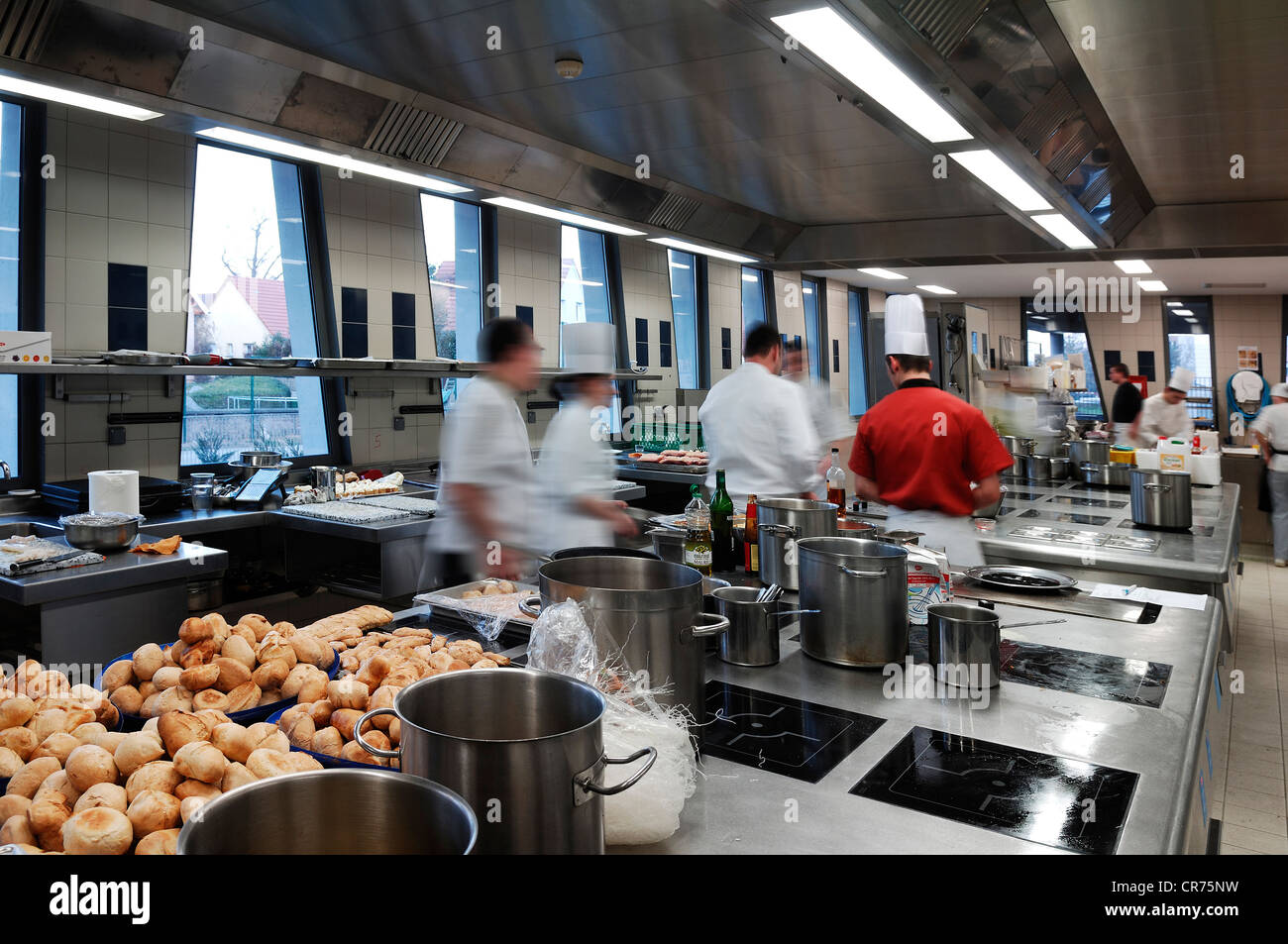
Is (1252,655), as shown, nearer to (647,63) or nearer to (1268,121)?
(1268,121)

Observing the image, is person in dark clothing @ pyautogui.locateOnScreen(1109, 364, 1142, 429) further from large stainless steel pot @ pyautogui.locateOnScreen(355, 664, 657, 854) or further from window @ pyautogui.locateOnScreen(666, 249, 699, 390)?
large stainless steel pot @ pyautogui.locateOnScreen(355, 664, 657, 854)

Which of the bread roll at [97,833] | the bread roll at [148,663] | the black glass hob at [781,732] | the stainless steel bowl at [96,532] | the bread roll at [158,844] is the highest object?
the stainless steel bowl at [96,532]

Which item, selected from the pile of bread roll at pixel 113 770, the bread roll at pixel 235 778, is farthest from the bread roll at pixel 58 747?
the bread roll at pixel 235 778

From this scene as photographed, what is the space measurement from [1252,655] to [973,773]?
15.9 ft

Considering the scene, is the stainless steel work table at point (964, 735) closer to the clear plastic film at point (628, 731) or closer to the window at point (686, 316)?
the clear plastic film at point (628, 731)

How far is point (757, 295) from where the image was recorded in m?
9.41

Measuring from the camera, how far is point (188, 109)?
3.05 m

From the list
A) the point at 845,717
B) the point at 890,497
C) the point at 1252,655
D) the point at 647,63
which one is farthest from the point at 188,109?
the point at 1252,655

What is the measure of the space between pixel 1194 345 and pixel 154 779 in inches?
604

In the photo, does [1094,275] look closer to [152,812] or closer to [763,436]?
[763,436]

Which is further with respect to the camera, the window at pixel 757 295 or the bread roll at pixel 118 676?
the window at pixel 757 295

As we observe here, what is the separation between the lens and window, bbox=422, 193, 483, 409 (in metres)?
5.51

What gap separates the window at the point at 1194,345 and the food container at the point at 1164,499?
1120 centimetres

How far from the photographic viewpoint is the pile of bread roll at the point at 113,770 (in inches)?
32.6
